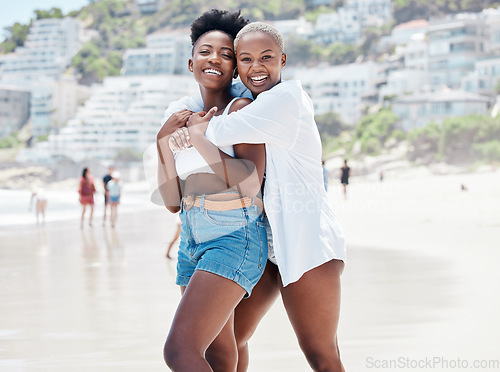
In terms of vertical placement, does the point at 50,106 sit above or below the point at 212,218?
below

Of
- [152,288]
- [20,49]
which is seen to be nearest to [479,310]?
[152,288]

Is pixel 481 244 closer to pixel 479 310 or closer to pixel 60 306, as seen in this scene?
pixel 479 310

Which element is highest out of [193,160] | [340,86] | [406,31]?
[193,160]

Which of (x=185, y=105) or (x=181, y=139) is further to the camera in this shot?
(x=185, y=105)

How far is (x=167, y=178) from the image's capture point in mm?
2422

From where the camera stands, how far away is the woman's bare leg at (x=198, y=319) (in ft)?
6.70

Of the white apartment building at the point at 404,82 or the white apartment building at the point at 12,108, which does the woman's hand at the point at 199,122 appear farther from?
the white apartment building at the point at 12,108

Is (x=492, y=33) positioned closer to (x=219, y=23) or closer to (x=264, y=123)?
(x=219, y=23)

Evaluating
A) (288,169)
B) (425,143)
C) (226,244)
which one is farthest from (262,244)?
(425,143)

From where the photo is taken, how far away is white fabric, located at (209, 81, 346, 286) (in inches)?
87.8

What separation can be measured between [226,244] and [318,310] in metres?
0.38

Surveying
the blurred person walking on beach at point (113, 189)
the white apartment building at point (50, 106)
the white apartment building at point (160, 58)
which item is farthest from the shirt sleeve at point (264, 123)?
the white apartment building at point (160, 58)

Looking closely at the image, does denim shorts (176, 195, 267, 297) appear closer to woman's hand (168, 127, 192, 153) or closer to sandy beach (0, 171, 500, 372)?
woman's hand (168, 127, 192, 153)

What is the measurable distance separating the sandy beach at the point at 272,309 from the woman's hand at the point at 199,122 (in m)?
1.67
